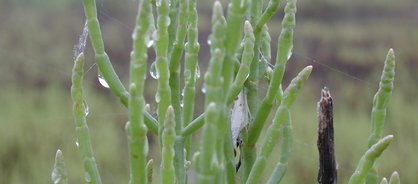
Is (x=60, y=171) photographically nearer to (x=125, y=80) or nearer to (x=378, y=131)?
(x=378, y=131)

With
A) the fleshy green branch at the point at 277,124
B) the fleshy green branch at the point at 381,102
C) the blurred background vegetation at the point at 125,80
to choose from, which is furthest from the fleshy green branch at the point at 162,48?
the blurred background vegetation at the point at 125,80

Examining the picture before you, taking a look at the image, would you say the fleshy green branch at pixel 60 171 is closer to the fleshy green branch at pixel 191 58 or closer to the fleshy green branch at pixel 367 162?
the fleshy green branch at pixel 191 58

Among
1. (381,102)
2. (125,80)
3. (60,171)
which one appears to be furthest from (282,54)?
(125,80)

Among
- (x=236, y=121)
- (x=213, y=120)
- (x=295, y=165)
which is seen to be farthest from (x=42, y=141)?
(x=213, y=120)

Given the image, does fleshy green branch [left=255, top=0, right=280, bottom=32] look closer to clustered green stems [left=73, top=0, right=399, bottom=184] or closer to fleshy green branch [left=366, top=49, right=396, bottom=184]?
clustered green stems [left=73, top=0, right=399, bottom=184]

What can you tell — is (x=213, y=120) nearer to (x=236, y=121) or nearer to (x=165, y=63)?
(x=165, y=63)
